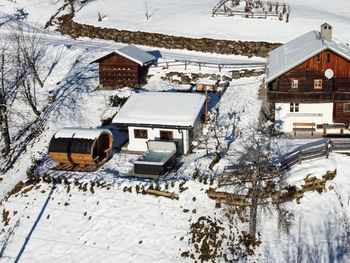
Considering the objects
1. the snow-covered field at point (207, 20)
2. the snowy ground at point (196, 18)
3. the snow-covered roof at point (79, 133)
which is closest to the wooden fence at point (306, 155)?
the snow-covered roof at point (79, 133)

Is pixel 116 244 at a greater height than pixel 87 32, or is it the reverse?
pixel 87 32

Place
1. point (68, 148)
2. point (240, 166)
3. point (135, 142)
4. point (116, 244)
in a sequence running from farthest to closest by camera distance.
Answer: point (135, 142), point (68, 148), point (240, 166), point (116, 244)

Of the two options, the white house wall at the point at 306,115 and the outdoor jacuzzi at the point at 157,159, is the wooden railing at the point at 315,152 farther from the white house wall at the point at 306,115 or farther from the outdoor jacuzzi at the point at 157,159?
the outdoor jacuzzi at the point at 157,159

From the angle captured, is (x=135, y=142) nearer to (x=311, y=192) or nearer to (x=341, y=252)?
Answer: (x=311, y=192)

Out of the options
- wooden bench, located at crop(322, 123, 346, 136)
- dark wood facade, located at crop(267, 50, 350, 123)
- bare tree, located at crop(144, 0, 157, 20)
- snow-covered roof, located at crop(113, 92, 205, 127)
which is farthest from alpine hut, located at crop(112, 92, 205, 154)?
bare tree, located at crop(144, 0, 157, 20)

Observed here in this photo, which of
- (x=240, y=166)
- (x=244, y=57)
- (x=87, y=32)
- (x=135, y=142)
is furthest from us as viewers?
(x=87, y=32)

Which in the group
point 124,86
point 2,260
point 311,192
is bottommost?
point 2,260

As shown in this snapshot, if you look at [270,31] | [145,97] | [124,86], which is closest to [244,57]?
[270,31]

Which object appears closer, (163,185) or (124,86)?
(163,185)

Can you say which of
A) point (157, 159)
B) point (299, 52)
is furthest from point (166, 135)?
point (299, 52)
